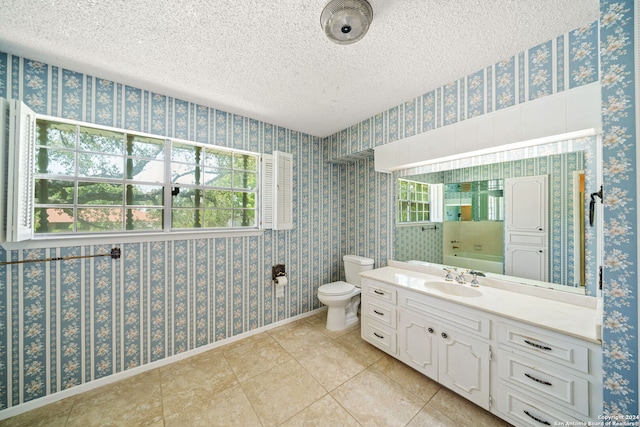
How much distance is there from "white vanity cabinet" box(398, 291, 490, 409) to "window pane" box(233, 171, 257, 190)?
79.9 inches

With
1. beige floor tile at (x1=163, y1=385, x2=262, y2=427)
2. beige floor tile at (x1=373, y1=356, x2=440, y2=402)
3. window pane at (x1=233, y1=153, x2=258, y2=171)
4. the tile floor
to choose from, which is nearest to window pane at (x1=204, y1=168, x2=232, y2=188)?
window pane at (x1=233, y1=153, x2=258, y2=171)

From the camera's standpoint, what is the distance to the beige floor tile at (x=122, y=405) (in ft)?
4.90

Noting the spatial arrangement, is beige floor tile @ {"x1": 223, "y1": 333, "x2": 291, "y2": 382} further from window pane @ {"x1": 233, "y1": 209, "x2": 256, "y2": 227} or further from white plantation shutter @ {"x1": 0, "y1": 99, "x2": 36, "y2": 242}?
white plantation shutter @ {"x1": 0, "y1": 99, "x2": 36, "y2": 242}

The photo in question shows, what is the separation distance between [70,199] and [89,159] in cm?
36

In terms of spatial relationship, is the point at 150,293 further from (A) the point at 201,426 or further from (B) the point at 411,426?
(B) the point at 411,426

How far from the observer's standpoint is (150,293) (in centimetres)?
201

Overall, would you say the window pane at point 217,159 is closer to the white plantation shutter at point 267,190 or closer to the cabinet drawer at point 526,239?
the white plantation shutter at point 267,190

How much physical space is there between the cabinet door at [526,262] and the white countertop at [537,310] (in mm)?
163

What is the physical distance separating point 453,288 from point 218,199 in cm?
253

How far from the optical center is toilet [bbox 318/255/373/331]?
260cm

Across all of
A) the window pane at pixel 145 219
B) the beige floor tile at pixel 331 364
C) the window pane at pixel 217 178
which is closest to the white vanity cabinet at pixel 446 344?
the beige floor tile at pixel 331 364

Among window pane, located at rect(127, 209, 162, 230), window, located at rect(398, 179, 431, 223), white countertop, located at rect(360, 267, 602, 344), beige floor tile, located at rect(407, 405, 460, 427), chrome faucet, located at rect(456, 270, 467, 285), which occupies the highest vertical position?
window, located at rect(398, 179, 431, 223)

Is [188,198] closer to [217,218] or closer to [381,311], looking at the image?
[217,218]

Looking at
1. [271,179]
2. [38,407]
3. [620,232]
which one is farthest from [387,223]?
[38,407]
